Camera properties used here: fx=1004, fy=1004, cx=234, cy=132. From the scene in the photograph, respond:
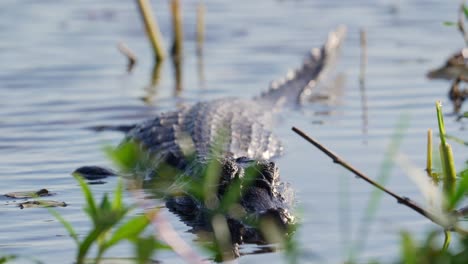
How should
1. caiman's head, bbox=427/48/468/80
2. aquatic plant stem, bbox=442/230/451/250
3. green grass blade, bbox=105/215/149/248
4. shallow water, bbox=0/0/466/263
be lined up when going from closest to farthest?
green grass blade, bbox=105/215/149/248 → aquatic plant stem, bbox=442/230/451/250 → shallow water, bbox=0/0/466/263 → caiman's head, bbox=427/48/468/80

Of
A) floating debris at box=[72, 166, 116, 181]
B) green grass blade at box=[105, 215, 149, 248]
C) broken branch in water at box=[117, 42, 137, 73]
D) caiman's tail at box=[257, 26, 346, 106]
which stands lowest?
floating debris at box=[72, 166, 116, 181]

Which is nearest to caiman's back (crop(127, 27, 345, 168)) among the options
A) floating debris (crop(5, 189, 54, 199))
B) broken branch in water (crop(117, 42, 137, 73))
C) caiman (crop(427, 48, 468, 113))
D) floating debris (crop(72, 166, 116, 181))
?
floating debris (crop(72, 166, 116, 181))

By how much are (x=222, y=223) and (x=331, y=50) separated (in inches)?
207

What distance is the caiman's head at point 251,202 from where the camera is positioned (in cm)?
440

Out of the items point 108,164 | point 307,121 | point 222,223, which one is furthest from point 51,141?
point 222,223

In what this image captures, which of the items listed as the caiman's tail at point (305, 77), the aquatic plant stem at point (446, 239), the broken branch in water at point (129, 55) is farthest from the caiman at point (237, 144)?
the broken branch in water at point (129, 55)

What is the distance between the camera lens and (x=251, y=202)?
4.47 metres

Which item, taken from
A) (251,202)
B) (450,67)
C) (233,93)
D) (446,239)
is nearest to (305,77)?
(233,93)

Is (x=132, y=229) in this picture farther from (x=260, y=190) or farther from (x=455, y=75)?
(x=455, y=75)

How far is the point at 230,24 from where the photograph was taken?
35.8 ft

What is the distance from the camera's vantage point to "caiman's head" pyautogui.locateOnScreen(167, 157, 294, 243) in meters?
4.40

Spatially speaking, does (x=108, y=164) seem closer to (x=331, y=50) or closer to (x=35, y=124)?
(x=35, y=124)

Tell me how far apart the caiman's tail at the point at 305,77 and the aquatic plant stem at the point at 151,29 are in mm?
1252

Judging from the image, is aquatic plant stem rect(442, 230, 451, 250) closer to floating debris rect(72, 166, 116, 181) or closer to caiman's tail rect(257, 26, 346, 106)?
floating debris rect(72, 166, 116, 181)
